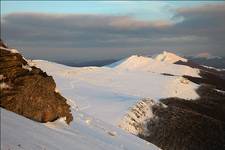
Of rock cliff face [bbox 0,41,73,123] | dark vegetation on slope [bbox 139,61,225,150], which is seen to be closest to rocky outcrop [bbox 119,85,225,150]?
dark vegetation on slope [bbox 139,61,225,150]

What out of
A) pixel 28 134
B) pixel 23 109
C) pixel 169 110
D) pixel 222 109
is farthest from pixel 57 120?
pixel 222 109

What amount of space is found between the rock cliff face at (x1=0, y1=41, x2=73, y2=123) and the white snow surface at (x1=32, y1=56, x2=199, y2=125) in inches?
1040

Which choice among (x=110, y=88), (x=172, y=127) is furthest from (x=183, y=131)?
(x=110, y=88)

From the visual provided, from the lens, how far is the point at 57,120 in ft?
87.4

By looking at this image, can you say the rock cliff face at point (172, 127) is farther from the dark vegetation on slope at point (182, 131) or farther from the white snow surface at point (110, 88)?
the white snow surface at point (110, 88)

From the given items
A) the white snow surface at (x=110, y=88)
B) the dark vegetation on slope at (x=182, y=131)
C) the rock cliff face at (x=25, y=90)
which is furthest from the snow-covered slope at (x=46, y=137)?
the white snow surface at (x=110, y=88)

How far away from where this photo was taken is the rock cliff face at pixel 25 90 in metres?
23.4

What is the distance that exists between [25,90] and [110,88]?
67020mm

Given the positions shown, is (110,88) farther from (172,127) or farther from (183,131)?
(183,131)

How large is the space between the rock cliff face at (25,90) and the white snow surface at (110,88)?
86.6 ft

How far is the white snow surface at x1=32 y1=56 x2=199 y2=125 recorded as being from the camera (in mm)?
61000

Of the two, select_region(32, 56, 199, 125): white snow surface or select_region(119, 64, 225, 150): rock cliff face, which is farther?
select_region(32, 56, 199, 125): white snow surface

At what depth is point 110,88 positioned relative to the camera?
9100 cm

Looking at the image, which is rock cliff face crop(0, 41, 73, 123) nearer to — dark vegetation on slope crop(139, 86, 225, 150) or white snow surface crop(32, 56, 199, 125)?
dark vegetation on slope crop(139, 86, 225, 150)
